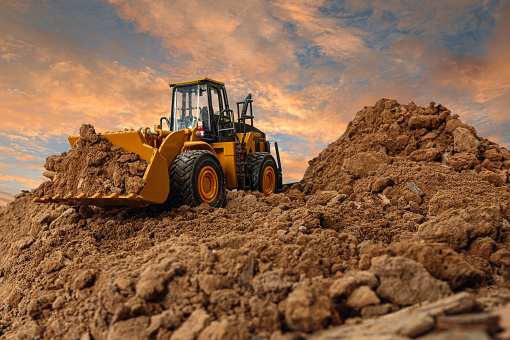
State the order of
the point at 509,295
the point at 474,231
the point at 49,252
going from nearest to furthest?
the point at 509,295
the point at 474,231
the point at 49,252

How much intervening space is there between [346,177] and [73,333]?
7366 millimetres

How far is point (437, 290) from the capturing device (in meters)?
3.18

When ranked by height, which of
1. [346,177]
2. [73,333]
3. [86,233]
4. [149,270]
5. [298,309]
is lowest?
[73,333]

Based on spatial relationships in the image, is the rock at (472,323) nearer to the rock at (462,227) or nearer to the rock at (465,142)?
the rock at (462,227)

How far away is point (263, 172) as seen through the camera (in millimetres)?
9352

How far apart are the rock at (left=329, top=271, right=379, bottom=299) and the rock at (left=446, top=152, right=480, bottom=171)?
21.2 ft

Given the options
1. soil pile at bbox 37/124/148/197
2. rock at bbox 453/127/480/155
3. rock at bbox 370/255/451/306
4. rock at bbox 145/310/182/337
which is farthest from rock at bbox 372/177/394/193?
rock at bbox 145/310/182/337

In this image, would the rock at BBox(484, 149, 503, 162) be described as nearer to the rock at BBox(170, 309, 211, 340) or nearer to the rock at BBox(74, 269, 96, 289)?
the rock at BBox(170, 309, 211, 340)

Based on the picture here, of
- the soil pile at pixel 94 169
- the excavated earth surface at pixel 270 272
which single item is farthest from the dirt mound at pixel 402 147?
the soil pile at pixel 94 169

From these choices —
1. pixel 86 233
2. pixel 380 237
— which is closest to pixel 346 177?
pixel 380 237

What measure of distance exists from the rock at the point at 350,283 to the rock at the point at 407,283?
80mm

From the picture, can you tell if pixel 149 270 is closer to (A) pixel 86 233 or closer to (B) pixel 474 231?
(A) pixel 86 233

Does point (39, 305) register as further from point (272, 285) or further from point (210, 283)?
point (272, 285)

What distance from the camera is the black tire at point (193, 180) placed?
21.0 ft
